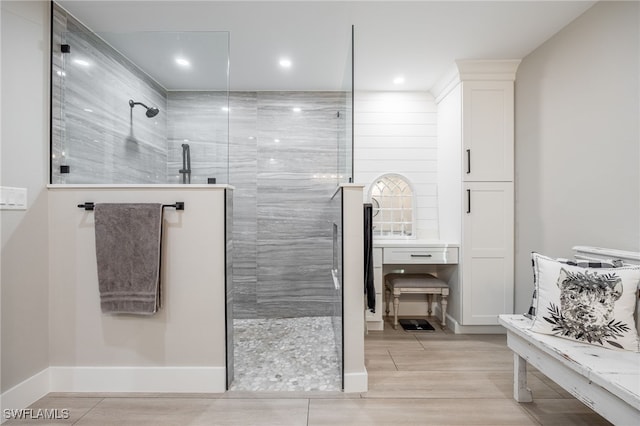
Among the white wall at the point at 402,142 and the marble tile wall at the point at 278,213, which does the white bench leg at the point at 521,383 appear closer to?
the white wall at the point at 402,142

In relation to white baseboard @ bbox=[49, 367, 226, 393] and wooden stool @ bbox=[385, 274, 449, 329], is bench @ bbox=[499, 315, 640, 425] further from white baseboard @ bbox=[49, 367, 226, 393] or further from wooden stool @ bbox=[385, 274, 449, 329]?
white baseboard @ bbox=[49, 367, 226, 393]

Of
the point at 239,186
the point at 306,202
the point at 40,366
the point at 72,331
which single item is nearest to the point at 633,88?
the point at 306,202

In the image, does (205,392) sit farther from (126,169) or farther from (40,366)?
(126,169)

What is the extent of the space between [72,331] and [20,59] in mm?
1577

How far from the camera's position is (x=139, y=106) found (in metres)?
2.29

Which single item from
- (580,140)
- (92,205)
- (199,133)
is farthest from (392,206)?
(92,205)

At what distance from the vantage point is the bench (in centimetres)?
114

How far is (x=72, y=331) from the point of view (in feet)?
6.15

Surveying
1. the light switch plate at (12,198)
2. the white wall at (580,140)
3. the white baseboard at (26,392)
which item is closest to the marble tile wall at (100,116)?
the light switch plate at (12,198)

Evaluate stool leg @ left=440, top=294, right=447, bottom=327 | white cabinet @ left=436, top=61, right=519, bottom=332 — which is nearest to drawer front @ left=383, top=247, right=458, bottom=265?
white cabinet @ left=436, top=61, right=519, bottom=332

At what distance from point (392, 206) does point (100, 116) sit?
2671 mm

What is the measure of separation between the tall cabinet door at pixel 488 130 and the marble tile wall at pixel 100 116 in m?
2.55

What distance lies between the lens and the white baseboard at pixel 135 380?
186 centimetres

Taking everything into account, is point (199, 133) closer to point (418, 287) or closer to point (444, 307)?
Result: point (418, 287)
